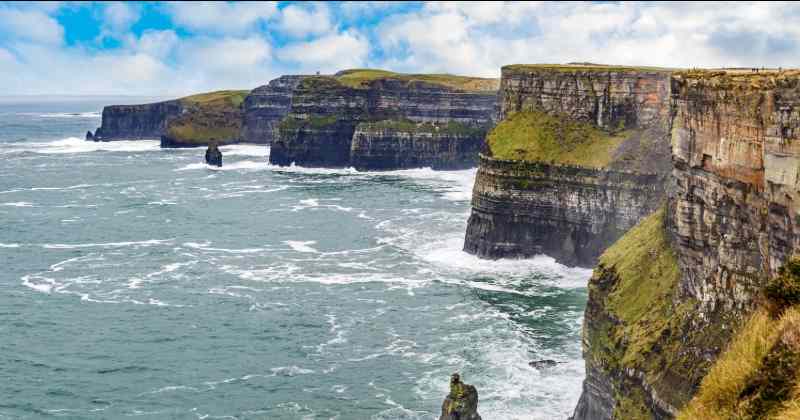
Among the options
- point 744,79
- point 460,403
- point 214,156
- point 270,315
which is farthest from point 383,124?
point 744,79

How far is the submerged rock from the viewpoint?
163 feet

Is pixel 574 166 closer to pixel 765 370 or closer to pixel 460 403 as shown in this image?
pixel 460 403

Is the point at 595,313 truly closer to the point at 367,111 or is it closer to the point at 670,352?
the point at 670,352

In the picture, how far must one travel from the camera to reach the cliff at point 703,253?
35406 mm

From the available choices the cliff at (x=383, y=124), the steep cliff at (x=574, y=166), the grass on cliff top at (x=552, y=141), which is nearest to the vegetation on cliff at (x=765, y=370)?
the steep cliff at (x=574, y=166)

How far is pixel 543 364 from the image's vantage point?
62719mm

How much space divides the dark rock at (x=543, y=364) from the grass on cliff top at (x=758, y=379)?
38.3 metres

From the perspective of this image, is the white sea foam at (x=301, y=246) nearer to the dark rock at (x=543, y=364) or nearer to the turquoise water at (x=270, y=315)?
the turquoise water at (x=270, y=315)

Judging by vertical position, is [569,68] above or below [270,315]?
above

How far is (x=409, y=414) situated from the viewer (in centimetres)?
5538

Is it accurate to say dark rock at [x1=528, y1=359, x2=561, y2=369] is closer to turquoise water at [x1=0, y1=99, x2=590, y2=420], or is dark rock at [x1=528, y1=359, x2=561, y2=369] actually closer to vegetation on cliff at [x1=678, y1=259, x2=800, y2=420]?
turquoise water at [x1=0, y1=99, x2=590, y2=420]

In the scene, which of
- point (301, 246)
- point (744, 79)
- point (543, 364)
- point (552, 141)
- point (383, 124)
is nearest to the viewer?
point (744, 79)

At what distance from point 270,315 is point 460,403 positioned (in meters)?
29.6

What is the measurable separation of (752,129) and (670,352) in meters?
10.8
